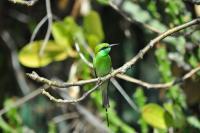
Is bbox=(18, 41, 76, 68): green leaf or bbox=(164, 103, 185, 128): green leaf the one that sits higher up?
bbox=(18, 41, 76, 68): green leaf

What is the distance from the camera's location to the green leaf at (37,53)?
228 cm

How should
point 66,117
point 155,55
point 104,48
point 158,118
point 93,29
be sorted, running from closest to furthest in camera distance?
point 104,48
point 158,118
point 155,55
point 93,29
point 66,117

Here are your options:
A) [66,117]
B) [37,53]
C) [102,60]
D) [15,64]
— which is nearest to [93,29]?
[37,53]

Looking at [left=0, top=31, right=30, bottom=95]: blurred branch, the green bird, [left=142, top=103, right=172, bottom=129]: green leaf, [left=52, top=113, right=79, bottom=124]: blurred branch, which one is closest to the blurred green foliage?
[left=142, top=103, right=172, bottom=129]: green leaf

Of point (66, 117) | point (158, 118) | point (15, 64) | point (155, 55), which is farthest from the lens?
point (15, 64)

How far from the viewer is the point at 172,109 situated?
199cm

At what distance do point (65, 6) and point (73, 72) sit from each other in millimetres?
526

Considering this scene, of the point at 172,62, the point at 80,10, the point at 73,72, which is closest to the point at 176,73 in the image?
the point at 172,62

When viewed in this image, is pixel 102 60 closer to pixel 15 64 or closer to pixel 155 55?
pixel 155 55

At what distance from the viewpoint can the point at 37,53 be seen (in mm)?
2301

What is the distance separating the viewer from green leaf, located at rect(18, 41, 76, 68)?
89.7 inches

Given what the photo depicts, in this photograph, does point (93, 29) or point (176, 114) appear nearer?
point (176, 114)

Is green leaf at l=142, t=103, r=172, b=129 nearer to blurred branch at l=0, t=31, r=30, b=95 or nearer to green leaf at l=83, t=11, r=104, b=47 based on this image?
green leaf at l=83, t=11, r=104, b=47

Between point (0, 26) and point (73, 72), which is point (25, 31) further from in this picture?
point (73, 72)
